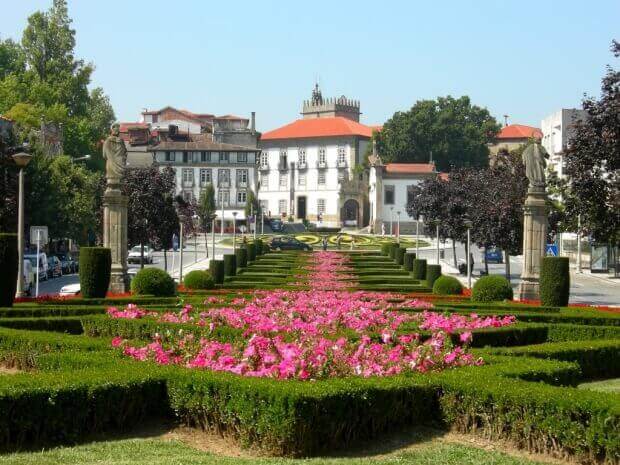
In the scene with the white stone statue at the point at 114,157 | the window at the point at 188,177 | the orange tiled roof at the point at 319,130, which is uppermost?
the orange tiled roof at the point at 319,130

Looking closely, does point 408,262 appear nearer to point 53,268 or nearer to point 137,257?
point 53,268

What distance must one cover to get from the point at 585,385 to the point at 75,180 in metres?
50.5

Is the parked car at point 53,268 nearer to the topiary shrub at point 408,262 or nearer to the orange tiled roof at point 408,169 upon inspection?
the topiary shrub at point 408,262

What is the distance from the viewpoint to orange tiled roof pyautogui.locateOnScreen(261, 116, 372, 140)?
413 feet

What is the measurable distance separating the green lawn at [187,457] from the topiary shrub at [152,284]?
16.3m

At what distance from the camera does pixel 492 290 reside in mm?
27516

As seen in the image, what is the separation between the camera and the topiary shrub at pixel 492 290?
2750 cm

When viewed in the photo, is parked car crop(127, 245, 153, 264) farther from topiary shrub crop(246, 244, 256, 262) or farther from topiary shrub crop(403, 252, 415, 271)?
topiary shrub crop(403, 252, 415, 271)

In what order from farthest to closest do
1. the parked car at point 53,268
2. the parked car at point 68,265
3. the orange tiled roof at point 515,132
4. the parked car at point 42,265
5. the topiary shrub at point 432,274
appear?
the orange tiled roof at point 515,132 → the parked car at point 68,265 → the parked car at point 53,268 → the parked car at point 42,265 → the topiary shrub at point 432,274

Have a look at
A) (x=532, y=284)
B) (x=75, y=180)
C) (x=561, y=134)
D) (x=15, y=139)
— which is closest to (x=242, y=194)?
(x=561, y=134)

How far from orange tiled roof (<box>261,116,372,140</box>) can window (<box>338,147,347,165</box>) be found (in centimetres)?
Result: 174

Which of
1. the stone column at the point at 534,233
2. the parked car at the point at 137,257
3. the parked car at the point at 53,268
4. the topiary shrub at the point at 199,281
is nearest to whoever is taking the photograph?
the stone column at the point at 534,233

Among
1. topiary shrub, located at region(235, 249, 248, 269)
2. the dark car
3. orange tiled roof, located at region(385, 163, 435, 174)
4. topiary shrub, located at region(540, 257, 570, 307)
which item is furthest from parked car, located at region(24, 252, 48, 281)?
orange tiled roof, located at region(385, 163, 435, 174)

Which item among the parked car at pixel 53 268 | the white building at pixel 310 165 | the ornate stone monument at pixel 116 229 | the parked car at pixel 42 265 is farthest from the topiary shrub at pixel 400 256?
the white building at pixel 310 165
